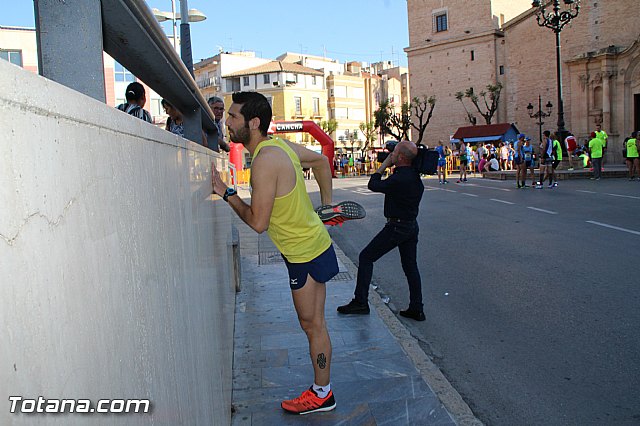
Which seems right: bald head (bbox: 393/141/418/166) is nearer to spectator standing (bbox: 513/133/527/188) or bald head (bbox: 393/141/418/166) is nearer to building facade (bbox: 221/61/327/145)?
spectator standing (bbox: 513/133/527/188)

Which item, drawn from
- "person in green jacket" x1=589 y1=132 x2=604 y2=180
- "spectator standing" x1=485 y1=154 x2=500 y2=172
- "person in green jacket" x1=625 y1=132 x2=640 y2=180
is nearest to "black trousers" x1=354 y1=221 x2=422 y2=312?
"person in green jacket" x1=625 y1=132 x2=640 y2=180

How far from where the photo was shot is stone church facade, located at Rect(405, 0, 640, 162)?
43844 mm

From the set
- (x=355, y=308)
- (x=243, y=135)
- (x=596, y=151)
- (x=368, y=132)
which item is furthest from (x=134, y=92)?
(x=368, y=132)

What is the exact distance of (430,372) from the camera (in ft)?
15.4

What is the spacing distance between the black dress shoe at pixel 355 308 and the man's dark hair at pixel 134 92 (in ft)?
9.14

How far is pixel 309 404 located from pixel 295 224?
3.72 ft

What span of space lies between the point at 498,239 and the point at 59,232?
36.1 ft

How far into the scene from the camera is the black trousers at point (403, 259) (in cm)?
641

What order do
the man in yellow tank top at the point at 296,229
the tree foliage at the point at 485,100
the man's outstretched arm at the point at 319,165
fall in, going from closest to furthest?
the man in yellow tank top at the point at 296,229
the man's outstretched arm at the point at 319,165
the tree foliage at the point at 485,100

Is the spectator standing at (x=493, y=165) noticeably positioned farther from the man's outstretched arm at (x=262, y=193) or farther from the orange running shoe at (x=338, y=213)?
the man's outstretched arm at (x=262, y=193)

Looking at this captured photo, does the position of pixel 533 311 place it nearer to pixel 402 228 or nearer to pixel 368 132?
pixel 402 228

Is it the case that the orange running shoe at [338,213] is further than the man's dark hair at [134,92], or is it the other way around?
the man's dark hair at [134,92]

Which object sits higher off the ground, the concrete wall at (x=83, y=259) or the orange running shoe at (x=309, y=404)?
the concrete wall at (x=83, y=259)

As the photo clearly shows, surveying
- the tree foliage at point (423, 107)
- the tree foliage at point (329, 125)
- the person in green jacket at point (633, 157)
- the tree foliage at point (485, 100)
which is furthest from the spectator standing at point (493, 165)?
the tree foliage at point (329, 125)
